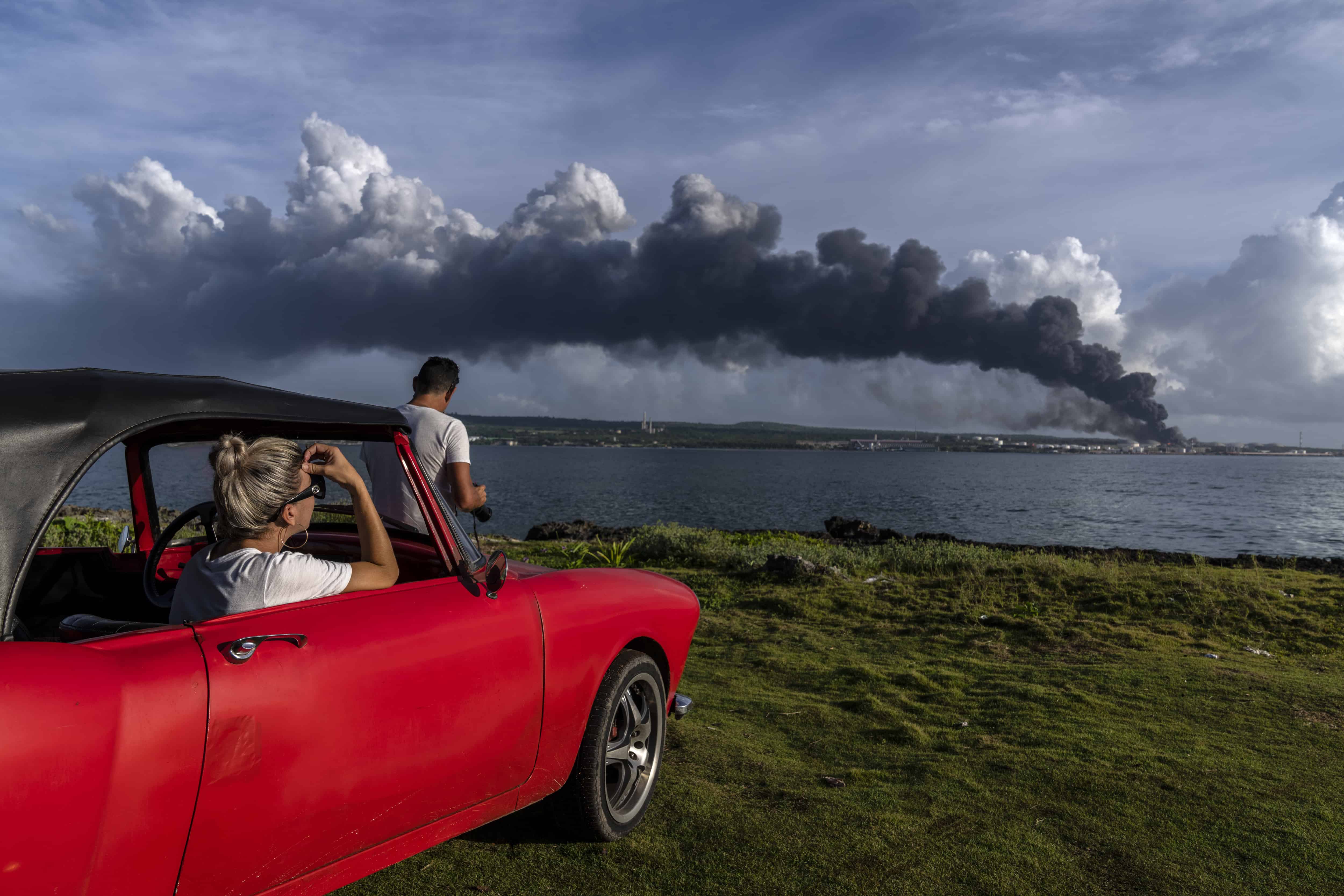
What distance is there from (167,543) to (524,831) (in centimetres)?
182

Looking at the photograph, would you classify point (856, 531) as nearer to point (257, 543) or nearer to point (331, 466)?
point (331, 466)

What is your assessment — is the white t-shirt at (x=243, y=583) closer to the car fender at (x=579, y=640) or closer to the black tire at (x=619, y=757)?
the car fender at (x=579, y=640)

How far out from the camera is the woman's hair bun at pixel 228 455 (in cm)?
260

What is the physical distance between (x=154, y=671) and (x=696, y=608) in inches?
107

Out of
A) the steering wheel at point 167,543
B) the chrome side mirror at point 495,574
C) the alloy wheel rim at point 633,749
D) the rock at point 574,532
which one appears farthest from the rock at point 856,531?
the chrome side mirror at point 495,574

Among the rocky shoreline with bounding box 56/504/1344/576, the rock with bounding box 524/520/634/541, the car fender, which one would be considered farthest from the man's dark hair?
the rock with bounding box 524/520/634/541

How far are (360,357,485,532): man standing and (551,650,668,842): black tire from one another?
133 cm

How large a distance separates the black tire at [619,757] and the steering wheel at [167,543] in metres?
1.58

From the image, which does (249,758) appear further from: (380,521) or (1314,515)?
(1314,515)

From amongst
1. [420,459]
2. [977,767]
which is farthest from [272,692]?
[977,767]

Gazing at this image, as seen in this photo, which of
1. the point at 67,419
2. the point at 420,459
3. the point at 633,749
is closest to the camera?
the point at 67,419

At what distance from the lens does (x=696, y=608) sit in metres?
4.43

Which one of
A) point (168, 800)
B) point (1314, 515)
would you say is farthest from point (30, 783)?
point (1314, 515)

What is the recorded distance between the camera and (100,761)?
1.91 metres
